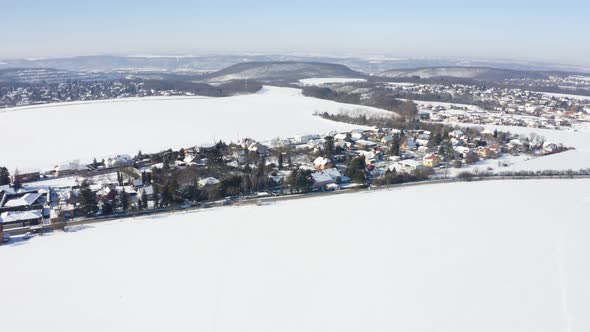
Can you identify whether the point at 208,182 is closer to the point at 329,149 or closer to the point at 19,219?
the point at 19,219

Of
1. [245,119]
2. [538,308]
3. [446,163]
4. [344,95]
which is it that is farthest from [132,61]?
[538,308]

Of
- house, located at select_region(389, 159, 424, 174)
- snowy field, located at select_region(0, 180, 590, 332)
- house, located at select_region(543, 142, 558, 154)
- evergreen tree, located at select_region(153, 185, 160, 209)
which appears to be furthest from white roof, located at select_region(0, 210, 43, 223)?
house, located at select_region(543, 142, 558, 154)

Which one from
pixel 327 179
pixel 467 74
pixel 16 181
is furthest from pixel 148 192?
pixel 467 74

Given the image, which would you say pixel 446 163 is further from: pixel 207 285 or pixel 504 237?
pixel 207 285

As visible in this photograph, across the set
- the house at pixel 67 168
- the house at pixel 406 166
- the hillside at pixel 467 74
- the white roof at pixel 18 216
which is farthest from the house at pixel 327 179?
the hillside at pixel 467 74

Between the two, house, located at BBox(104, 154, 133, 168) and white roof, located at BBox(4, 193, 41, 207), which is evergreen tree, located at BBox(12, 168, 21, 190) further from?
house, located at BBox(104, 154, 133, 168)

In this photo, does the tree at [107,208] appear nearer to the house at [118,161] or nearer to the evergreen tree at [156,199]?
the evergreen tree at [156,199]
